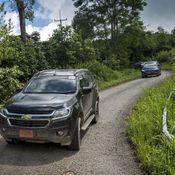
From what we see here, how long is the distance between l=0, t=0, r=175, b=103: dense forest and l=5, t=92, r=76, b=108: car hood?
23.2 feet

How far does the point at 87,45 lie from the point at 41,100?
21.5 meters

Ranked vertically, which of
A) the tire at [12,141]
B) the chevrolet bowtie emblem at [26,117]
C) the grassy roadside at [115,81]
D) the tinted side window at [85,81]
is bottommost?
the grassy roadside at [115,81]

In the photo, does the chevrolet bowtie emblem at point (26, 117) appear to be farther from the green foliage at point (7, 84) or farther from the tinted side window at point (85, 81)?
the green foliage at point (7, 84)


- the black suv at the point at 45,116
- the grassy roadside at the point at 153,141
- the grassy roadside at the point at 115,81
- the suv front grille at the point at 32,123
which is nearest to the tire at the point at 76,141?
the black suv at the point at 45,116

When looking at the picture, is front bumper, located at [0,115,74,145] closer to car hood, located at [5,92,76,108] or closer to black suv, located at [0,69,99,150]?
black suv, located at [0,69,99,150]

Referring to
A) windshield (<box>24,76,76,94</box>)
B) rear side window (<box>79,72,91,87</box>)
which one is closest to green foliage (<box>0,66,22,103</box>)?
rear side window (<box>79,72,91,87</box>)

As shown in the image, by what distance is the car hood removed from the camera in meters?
7.61

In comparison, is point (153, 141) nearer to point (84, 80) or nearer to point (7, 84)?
point (84, 80)

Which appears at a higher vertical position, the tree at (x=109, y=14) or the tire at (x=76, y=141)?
the tree at (x=109, y=14)

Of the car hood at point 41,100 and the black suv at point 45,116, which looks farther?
the car hood at point 41,100

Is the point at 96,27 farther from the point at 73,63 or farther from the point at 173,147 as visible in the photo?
the point at 173,147

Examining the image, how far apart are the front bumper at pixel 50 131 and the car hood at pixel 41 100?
16.3 inches

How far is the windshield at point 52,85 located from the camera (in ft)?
28.9

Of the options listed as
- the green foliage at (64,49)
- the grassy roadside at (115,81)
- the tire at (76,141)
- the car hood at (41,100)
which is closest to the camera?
the car hood at (41,100)
